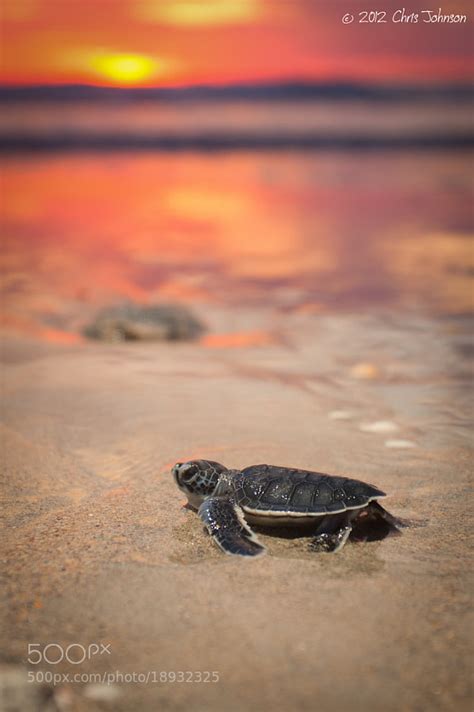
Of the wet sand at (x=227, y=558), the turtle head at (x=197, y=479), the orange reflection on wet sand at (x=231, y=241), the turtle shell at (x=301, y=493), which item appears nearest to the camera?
the wet sand at (x=227, y=558)

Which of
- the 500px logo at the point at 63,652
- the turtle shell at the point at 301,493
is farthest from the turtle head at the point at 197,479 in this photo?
the 500px logo at the point at 63,652

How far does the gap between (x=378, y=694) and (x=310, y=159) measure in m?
32.4

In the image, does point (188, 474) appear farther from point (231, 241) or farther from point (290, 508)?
point (231, 241)

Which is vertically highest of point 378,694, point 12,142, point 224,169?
point 12,142

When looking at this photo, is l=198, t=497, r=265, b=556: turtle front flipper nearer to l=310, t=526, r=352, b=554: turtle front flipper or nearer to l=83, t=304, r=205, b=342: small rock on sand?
l=310, t=526, r=352, b=554: turtle front flipper

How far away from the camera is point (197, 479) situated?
12.0 feet

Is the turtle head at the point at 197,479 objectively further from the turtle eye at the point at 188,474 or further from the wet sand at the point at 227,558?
the wet sand at the point at 227,558

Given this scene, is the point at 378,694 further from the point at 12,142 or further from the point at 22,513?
the point at 12,142

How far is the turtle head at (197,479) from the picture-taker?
365 cm

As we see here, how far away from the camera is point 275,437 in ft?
15.8

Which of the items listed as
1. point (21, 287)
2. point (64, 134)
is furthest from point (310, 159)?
point (21, 287)

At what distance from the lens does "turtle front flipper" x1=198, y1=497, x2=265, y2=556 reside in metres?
3.29

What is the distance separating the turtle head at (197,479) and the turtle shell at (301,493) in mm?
205

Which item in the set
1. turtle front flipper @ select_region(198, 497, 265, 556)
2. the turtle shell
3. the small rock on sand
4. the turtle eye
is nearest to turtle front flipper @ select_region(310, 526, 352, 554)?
the turtle shell
